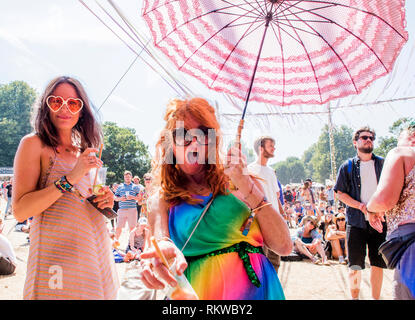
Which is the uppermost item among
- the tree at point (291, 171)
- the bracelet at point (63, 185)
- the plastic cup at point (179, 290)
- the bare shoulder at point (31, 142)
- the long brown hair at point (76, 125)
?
the tree at point (291, 171)

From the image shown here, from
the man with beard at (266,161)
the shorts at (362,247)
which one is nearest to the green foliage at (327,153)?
the man with beard at (266,161)

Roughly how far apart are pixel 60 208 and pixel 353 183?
3471 mm

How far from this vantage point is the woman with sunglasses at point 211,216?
1215 mm

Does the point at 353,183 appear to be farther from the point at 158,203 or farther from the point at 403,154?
the point at 158,203

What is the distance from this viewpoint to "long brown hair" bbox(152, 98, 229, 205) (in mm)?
1396

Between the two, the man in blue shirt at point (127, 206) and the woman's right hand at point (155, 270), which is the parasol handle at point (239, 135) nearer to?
the woman's right hand at point (155, 270)

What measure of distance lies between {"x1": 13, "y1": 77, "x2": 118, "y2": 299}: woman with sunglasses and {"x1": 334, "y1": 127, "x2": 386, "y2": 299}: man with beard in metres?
3.05

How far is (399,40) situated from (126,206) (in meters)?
7.97

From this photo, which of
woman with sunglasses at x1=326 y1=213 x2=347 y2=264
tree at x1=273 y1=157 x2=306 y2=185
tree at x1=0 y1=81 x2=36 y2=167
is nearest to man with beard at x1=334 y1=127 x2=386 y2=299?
woman with sunglasses at x1=326 y1=213 x2=347 y2=264

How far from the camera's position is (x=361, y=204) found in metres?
3.49

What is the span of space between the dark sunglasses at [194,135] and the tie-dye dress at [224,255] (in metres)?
0.30

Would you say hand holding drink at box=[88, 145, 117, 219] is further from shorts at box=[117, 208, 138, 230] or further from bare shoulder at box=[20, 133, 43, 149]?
shorts at box=[117, 208, 138, 230]
